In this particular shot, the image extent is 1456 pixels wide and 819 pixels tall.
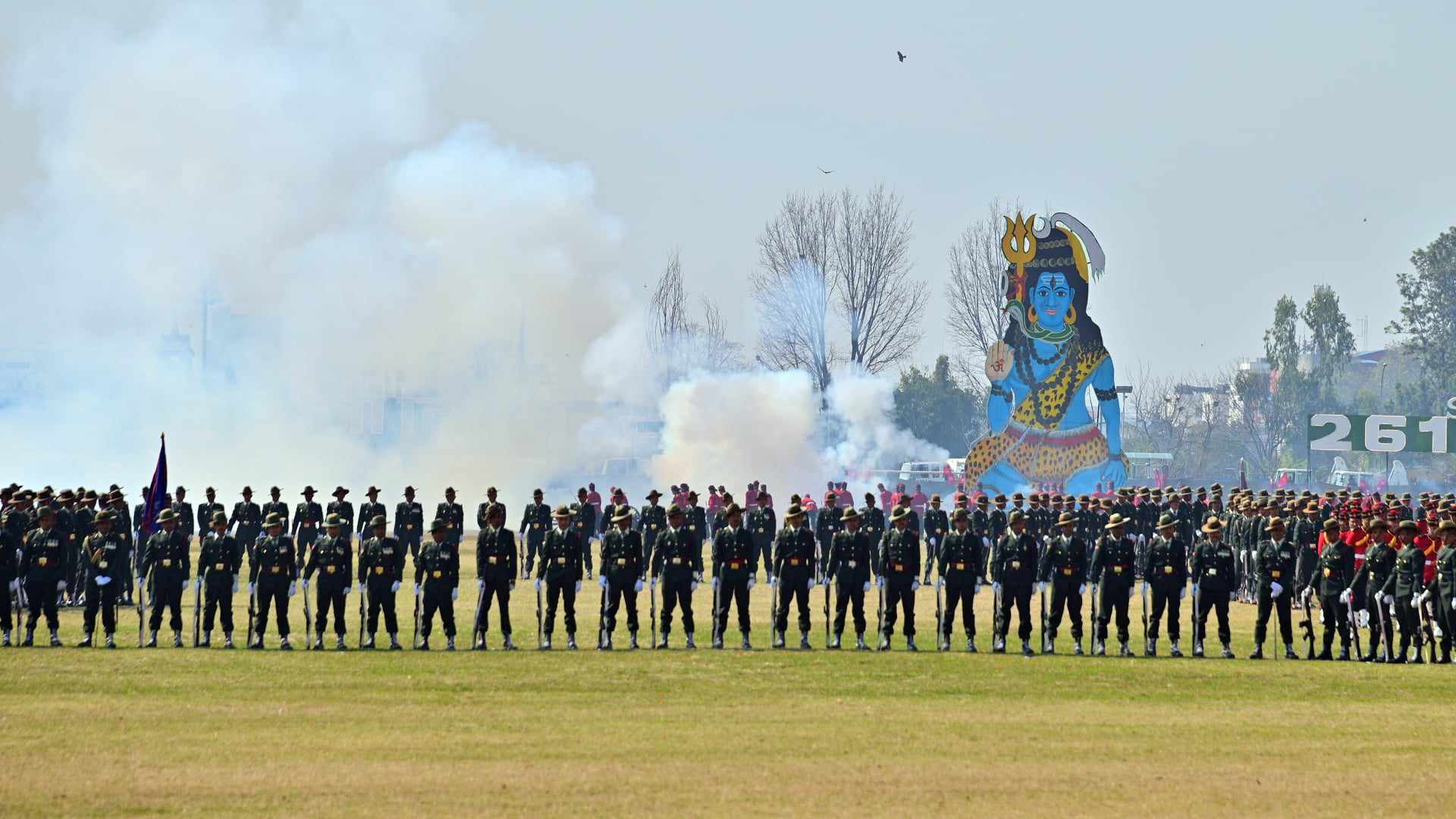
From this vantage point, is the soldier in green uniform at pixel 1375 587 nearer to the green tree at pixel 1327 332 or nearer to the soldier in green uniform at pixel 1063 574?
the soldier in green uniform at pixel 1063 574

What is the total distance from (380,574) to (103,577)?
12.5ft

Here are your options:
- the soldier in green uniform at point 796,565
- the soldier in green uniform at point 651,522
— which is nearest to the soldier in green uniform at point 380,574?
the soldier in green uniform at point 796,565

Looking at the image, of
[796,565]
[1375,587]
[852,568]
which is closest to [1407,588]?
[1375,587]

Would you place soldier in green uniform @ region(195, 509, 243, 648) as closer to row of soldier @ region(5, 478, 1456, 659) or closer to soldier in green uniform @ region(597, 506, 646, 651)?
row of soldier @ region(5, 478, 1456, 659)

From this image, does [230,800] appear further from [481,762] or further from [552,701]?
[552,701]

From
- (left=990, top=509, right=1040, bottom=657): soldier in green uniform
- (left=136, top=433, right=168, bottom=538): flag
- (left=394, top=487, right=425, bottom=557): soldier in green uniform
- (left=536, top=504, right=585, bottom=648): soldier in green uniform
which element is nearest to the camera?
(left=536, top=504, right=585, bottom=648): soldier in green uniform

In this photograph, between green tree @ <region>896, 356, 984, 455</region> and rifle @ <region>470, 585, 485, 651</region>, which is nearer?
rifle @ <region>470, 585, 485, 651</region>

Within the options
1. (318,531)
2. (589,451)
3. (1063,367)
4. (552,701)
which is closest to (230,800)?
(552,701)

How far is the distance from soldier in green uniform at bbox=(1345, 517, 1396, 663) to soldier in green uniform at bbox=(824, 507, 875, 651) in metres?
6.19

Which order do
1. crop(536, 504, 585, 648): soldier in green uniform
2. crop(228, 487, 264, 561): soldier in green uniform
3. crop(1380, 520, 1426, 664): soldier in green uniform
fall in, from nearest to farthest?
crop(1380, 520, 1426, 664): soldier in green uniform < crop(536, 504, 585, 648): soldier in green uniform < crop(228, 487, 264, 561): soldier in green uniform

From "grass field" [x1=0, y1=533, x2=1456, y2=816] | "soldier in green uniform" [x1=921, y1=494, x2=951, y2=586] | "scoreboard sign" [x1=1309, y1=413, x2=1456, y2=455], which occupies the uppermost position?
"scoreboard sign" [x1=1309, y1=413, x2=1456, y2=455]

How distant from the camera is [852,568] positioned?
23.5 metres

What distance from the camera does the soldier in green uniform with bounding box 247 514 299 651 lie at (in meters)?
23.3

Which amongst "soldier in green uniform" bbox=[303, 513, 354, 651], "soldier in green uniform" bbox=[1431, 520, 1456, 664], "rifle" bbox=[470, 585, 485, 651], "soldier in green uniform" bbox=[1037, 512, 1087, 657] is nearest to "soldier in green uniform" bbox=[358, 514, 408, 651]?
"soldier in green uniform" bbox=[303, 513, 354, 651]
